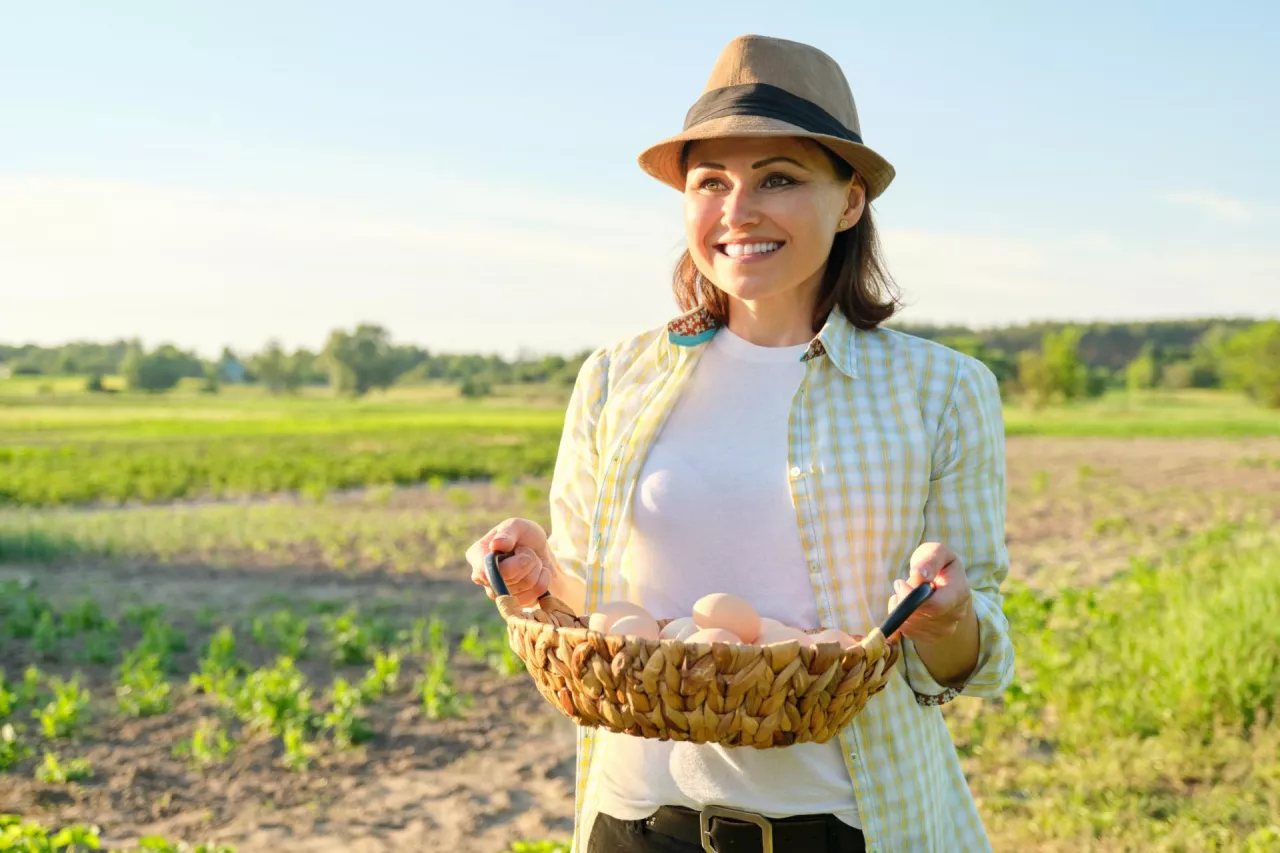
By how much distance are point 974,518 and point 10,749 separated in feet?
16.2

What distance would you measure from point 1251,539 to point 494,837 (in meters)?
7.49

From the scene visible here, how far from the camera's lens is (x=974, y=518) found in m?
→ 1.70

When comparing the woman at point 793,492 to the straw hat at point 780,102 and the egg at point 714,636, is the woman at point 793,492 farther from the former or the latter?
the egg at point 714,636

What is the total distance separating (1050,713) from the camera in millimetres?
5270

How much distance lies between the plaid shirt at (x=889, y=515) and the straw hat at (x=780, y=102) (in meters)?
0.28

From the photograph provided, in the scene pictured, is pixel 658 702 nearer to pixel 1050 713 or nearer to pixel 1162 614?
pixel 1050 713

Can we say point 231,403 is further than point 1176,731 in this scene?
Yes

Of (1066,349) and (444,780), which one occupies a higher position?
(1066,349)

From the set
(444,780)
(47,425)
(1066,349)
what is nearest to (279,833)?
(444,780)

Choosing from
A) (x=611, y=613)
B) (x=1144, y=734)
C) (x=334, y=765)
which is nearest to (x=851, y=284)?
(x=611, y=613)

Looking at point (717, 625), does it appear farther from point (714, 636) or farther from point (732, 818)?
point (732, 818)

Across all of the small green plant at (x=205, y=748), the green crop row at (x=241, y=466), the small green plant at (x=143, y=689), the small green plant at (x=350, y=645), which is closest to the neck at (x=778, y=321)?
the small green plant at (x=205, y=748)

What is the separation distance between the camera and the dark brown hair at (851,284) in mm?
1889

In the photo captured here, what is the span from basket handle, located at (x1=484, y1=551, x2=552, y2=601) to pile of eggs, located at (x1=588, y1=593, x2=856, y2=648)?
146 millimetres
